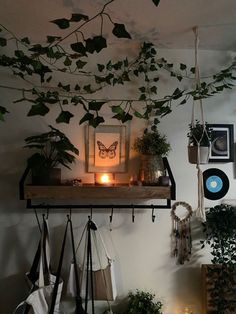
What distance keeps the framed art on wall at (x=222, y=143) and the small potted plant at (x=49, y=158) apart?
2.80 ft

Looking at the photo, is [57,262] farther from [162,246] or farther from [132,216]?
[162,246]

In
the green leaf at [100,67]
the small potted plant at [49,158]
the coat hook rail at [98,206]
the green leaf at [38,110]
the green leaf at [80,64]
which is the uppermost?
the green leaf at [100,67]

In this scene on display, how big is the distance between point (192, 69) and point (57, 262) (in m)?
1.43

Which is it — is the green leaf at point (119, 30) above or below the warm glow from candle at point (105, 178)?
above

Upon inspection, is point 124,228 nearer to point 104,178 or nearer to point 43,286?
point 104,178

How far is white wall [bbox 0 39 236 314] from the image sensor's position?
5.98ft

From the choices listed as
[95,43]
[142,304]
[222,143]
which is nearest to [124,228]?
[142,304]

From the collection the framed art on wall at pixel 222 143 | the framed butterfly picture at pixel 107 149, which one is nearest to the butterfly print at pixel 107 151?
the framed butterfly picture at pixel 107 149

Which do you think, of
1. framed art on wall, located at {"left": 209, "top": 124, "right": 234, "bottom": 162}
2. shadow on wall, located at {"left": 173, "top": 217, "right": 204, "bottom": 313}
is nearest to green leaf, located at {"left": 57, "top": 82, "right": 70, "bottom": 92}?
framed art on wall, located at {"left": 209, "top": 124, "right": 234, "bottom": 162}

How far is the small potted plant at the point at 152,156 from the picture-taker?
1734mm

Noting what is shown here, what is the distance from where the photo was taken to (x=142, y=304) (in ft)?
5.68

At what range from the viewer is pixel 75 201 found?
73.2 inches

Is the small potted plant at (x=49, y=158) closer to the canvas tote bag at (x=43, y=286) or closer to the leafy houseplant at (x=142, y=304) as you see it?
the canvas tote bag at (x=43, y=286)

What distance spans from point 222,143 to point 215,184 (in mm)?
261
